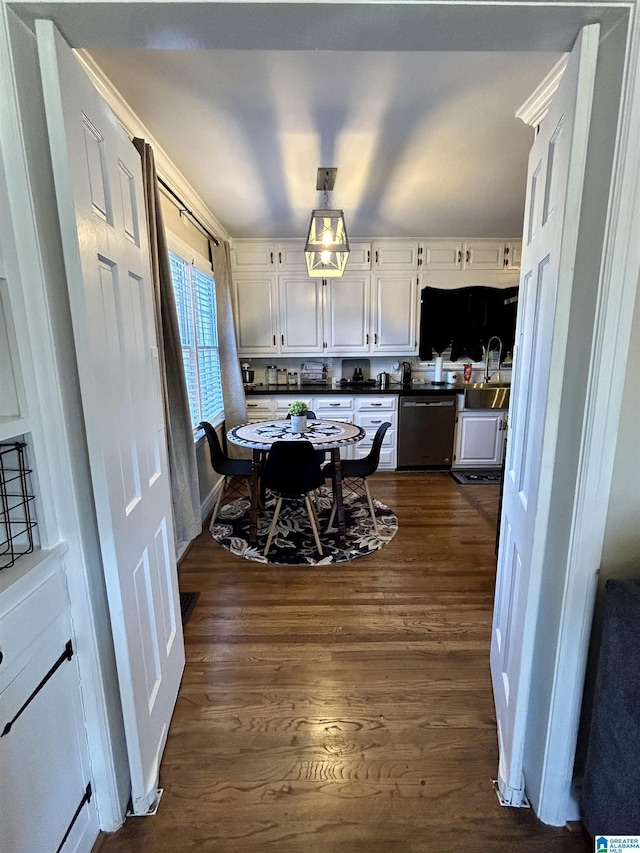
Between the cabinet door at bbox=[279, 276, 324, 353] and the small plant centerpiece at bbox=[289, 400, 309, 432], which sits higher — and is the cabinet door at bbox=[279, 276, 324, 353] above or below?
above

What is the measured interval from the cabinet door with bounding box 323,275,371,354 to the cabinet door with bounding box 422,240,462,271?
0.71 m

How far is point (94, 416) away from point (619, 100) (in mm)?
1398

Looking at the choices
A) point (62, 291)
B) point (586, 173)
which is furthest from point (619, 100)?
point (62, 291)

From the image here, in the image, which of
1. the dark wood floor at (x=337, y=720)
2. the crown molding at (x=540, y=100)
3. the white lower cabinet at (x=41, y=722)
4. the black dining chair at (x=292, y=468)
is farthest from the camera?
the black dining chair at (x=292, y=468)

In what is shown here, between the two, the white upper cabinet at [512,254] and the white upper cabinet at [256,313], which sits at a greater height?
the white upper cabinet at [512,254]

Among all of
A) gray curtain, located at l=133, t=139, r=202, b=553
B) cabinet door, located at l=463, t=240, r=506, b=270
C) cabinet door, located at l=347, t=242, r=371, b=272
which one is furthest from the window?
cabinet door, located at l=463, t=240, r=506, b=270

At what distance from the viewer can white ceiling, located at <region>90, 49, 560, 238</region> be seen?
5.08 feet

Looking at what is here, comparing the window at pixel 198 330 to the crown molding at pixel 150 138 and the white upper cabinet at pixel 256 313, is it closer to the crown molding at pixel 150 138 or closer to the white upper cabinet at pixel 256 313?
the crown molding at pixel 150 138

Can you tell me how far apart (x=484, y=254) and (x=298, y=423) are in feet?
9.93

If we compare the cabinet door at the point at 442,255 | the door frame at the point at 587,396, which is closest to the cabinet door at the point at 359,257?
the cabinet door at the point at 442,255

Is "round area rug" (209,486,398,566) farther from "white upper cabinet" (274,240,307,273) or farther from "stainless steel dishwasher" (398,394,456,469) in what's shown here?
"white upper cabinet" (274,240,307,273)

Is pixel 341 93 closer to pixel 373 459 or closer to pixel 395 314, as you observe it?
pixel 373 459

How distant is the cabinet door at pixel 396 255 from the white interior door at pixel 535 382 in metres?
3.05

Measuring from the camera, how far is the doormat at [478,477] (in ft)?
12.9
